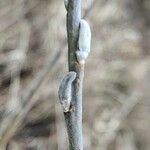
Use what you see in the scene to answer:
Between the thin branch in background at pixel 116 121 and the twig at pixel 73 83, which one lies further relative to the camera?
the thin branch in background at pixel 116 121

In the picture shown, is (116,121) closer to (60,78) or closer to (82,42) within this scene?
(60,78)

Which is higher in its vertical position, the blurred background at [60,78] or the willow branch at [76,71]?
the blurred background at [60,78]

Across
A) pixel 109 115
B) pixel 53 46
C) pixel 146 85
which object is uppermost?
pixel 53 46

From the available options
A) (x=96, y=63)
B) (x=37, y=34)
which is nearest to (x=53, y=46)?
(x=37, y=34)

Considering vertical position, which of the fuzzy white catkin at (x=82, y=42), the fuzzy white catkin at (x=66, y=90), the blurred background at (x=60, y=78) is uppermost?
the blurred background at (x=60, y=78)

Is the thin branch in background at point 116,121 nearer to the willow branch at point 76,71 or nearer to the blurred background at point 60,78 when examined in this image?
the blurred background at point 60,78

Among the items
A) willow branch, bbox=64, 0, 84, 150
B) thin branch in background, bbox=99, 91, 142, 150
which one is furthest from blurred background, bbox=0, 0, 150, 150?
willow branch, bbox=64, 0, 84, 150

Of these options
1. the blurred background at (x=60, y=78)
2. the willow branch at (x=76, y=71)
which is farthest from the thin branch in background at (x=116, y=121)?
the willow branch at (x=76, y=71)

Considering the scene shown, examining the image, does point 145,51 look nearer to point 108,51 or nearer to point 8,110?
point 108,51

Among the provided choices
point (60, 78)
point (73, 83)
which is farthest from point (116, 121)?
point (73, 83)
